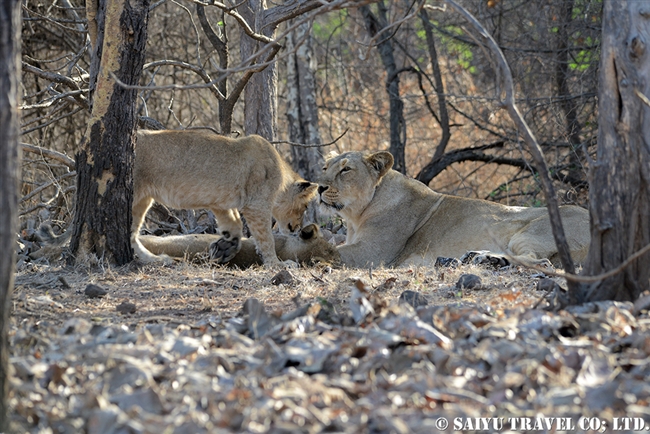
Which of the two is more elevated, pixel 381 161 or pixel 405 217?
pixel 381 161

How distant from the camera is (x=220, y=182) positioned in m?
6.67

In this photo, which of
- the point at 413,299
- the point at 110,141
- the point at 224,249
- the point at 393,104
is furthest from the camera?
the point at 393,104

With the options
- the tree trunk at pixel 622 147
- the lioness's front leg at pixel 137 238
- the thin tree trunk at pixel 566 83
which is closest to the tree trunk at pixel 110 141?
the lioness's front leg at pixel 137 238

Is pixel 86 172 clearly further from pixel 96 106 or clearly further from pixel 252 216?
pixel 252 216

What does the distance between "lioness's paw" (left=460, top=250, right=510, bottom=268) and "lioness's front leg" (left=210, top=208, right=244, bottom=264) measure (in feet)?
6.48

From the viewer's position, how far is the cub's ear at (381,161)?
23.1 feet

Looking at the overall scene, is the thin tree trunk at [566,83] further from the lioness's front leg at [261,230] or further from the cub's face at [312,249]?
the lioness's front leg at [261,230]

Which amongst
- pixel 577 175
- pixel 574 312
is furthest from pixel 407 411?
pixel 577 175

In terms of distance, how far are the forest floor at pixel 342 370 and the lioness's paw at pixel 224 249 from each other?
7.75 feet

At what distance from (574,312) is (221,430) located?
1.81 meters

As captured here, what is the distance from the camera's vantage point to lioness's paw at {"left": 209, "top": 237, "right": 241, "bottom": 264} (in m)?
6.32

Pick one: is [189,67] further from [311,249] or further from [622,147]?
[622,147]

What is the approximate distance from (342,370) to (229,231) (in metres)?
4.68

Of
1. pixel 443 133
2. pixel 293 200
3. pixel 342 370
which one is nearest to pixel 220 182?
pixel 293 200
